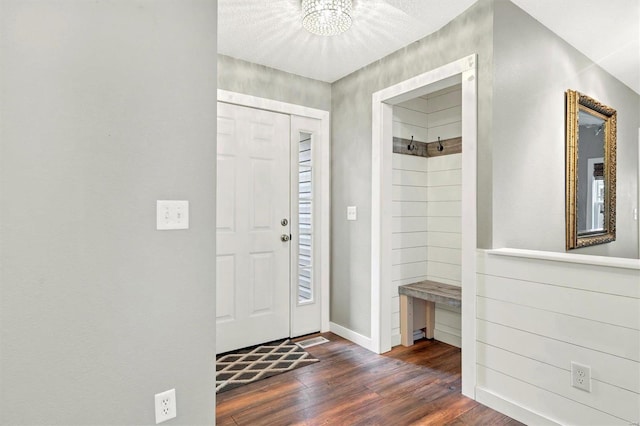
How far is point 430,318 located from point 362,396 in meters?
1.22

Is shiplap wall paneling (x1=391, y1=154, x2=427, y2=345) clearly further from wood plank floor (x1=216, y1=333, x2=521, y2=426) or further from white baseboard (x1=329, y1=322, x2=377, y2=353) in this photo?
wood plank floor (x1=216, y1=333, x2=521, y2=426)

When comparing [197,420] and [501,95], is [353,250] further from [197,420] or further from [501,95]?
[197,420]

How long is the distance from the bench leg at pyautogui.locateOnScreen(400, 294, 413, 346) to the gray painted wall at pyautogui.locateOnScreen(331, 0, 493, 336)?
0.94ft

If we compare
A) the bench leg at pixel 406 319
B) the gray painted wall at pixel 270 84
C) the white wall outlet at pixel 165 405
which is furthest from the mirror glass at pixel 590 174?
the white wall outlet at pixel 165 405

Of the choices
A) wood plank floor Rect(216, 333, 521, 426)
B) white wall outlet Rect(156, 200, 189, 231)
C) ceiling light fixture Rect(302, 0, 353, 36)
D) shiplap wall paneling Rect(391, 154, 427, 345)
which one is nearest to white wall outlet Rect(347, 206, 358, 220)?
shiplap wall paneling Rect(391, 154, 427, 345)

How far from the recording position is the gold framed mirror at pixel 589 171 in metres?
2.66

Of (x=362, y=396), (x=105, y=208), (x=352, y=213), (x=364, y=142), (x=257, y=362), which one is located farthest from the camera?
(x=352, y=213)

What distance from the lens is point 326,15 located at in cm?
206

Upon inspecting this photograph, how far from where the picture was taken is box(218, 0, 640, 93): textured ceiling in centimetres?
216

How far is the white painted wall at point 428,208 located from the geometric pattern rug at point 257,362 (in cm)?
83

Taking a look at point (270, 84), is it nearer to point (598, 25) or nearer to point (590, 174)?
point (598, 25)

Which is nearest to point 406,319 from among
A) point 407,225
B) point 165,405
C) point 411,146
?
point 407,225

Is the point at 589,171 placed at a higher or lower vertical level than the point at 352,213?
higher

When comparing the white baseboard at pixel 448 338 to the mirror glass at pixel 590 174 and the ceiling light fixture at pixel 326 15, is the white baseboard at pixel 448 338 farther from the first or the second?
the ceiling light fixture at pixel 326 15
